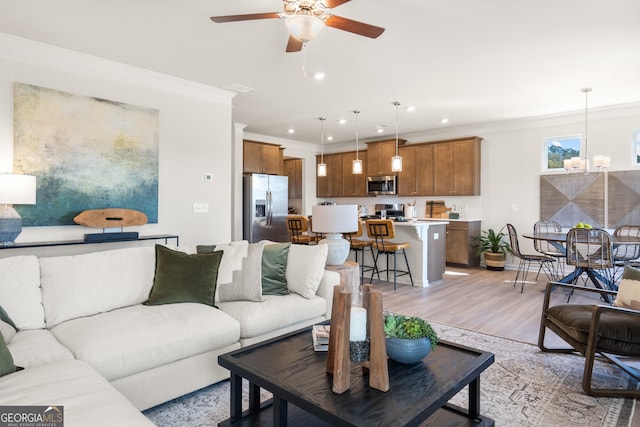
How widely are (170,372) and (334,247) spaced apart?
70.8 inches

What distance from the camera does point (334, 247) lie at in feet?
11.5

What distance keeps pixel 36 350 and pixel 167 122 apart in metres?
3.16

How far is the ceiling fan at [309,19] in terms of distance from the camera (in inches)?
87.9

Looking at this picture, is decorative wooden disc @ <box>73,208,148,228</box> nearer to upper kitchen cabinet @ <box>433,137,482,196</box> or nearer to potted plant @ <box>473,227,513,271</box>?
upper kitchen cabinet @ <box>433,137,482,196</box>

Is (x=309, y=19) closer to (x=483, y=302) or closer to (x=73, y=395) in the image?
(x=73, y=395)

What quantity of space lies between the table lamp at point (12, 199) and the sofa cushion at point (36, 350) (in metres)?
1.58

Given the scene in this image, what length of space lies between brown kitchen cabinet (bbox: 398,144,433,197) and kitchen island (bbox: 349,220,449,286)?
186 cm

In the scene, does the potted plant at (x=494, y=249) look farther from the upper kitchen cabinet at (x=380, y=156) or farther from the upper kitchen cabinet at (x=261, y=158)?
the upper kitchen cabinet at (x=261, y=158)

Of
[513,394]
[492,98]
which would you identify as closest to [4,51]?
[513,394]

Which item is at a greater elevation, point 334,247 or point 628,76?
point 628,76

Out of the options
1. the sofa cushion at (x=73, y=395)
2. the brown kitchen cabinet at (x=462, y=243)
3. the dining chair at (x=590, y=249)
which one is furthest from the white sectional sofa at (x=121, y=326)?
the brown kitchen cabinet at (x=462, y=243)

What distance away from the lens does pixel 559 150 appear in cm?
628

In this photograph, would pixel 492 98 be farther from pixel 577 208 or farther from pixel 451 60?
pixel 577 208

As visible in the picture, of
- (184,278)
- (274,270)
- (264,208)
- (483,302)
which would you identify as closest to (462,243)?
(483,302)
